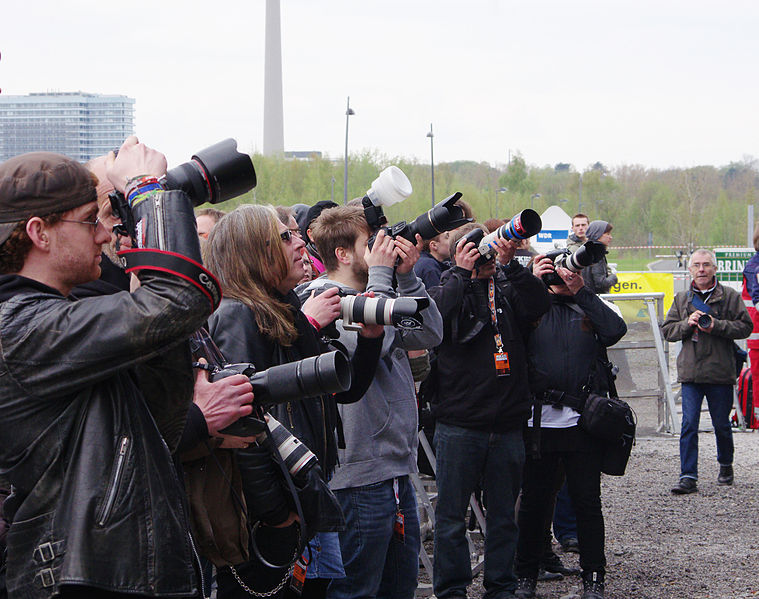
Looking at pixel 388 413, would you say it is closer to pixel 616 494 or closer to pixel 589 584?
pixel 589 584

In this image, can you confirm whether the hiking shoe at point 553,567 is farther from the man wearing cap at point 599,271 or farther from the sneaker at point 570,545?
the man wearing cap at point 599,271

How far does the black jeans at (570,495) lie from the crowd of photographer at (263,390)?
0.04ft

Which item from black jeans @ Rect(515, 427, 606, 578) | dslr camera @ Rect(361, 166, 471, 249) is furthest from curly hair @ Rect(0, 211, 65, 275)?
black jeans @ Rect(515, 427, 606, 578)

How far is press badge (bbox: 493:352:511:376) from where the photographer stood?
16.1 feet

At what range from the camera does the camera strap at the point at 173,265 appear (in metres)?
1.89

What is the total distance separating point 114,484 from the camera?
6.03 ft

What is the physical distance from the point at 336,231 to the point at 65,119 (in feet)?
72.5

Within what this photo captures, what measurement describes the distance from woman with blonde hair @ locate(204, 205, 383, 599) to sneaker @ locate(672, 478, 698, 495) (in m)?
5.50

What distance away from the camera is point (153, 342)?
1.87m

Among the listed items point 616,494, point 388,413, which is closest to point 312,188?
point 616,494

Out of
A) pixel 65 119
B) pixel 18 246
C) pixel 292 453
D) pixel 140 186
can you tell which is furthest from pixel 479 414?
pixel 65 119

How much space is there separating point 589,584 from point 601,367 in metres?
1.23

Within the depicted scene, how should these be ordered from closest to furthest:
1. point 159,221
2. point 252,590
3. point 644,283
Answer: point 159,221 → point 252,590 → point 644,283

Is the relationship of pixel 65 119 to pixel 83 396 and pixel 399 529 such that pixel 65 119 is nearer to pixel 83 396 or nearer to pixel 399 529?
pixel 399 529
